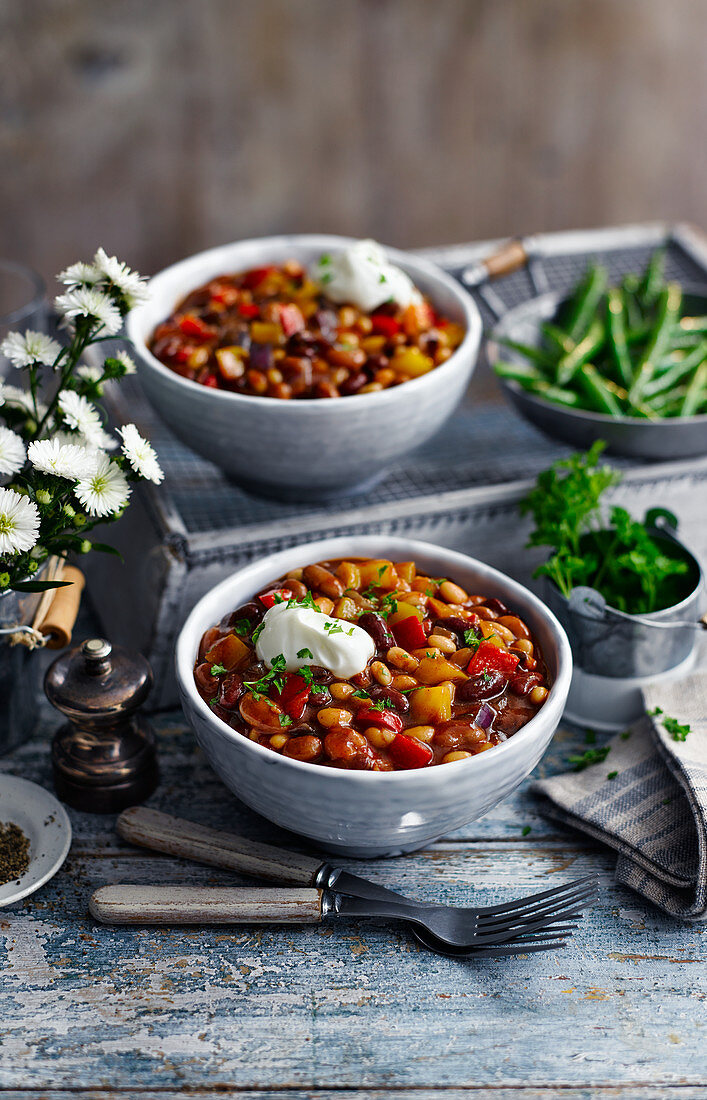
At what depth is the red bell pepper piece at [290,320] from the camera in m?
2.18

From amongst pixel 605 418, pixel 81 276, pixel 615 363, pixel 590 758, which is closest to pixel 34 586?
pixel 81 276

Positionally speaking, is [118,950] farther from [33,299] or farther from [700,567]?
[33,299]

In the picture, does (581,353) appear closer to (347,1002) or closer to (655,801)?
(655,801)

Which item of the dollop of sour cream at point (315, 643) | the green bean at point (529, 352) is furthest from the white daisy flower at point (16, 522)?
the green bean at point (529, 352)

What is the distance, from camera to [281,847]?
1.79 meters

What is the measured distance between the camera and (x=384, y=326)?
2.24 m

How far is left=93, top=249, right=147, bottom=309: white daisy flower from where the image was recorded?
5.74ft

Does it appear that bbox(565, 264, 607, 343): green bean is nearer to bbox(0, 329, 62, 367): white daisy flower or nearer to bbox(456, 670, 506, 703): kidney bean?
bbox(456, 670, 506, 703): kidney bean

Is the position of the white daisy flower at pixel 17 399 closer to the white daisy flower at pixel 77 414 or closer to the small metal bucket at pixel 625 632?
the white daisy flower at pixel 77 414

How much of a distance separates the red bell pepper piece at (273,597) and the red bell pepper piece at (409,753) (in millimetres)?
342

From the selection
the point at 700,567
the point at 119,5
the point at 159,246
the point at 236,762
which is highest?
the point at 119,5

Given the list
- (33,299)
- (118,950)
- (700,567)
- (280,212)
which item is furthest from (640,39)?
(118,950)

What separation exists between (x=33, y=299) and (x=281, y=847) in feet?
5.52

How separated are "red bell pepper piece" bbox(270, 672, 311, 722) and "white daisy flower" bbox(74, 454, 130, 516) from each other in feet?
1.23
